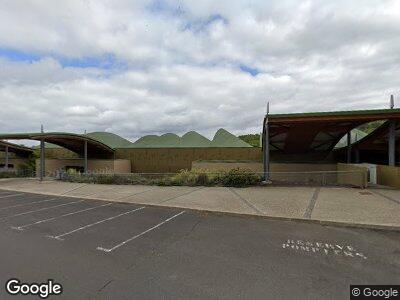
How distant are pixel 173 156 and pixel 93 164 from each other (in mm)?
9383

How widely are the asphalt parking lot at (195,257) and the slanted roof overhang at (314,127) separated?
32.1 feet

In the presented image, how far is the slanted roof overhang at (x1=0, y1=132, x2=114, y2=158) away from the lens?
77.3 ft

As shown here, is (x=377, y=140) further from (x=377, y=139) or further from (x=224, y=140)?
(x=224, y=140)

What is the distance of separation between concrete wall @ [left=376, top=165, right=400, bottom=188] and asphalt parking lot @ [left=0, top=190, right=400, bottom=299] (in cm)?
884

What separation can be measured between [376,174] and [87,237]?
15.7m

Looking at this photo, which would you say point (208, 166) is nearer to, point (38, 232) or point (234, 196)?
point (234, 196)

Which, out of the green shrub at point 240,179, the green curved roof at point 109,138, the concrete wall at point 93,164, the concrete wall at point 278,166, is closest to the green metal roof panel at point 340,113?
the green shrub at point 240,179

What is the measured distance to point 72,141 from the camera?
28219 mm

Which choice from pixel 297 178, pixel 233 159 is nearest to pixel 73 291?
pixel 297 178

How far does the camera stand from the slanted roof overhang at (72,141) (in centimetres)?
2356

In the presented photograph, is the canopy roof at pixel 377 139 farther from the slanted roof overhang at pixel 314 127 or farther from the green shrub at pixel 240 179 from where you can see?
the green shrub at pixel 240 179

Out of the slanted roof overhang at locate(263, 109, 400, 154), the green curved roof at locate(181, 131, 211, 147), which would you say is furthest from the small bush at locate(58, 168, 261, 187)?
the green curved roof at locate(181, 131, 211, 147)

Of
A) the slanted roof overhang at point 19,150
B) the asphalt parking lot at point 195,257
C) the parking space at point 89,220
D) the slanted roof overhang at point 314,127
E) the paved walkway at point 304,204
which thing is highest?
the slanted roof overhang at point 314,127

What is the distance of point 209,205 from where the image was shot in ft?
33.2
